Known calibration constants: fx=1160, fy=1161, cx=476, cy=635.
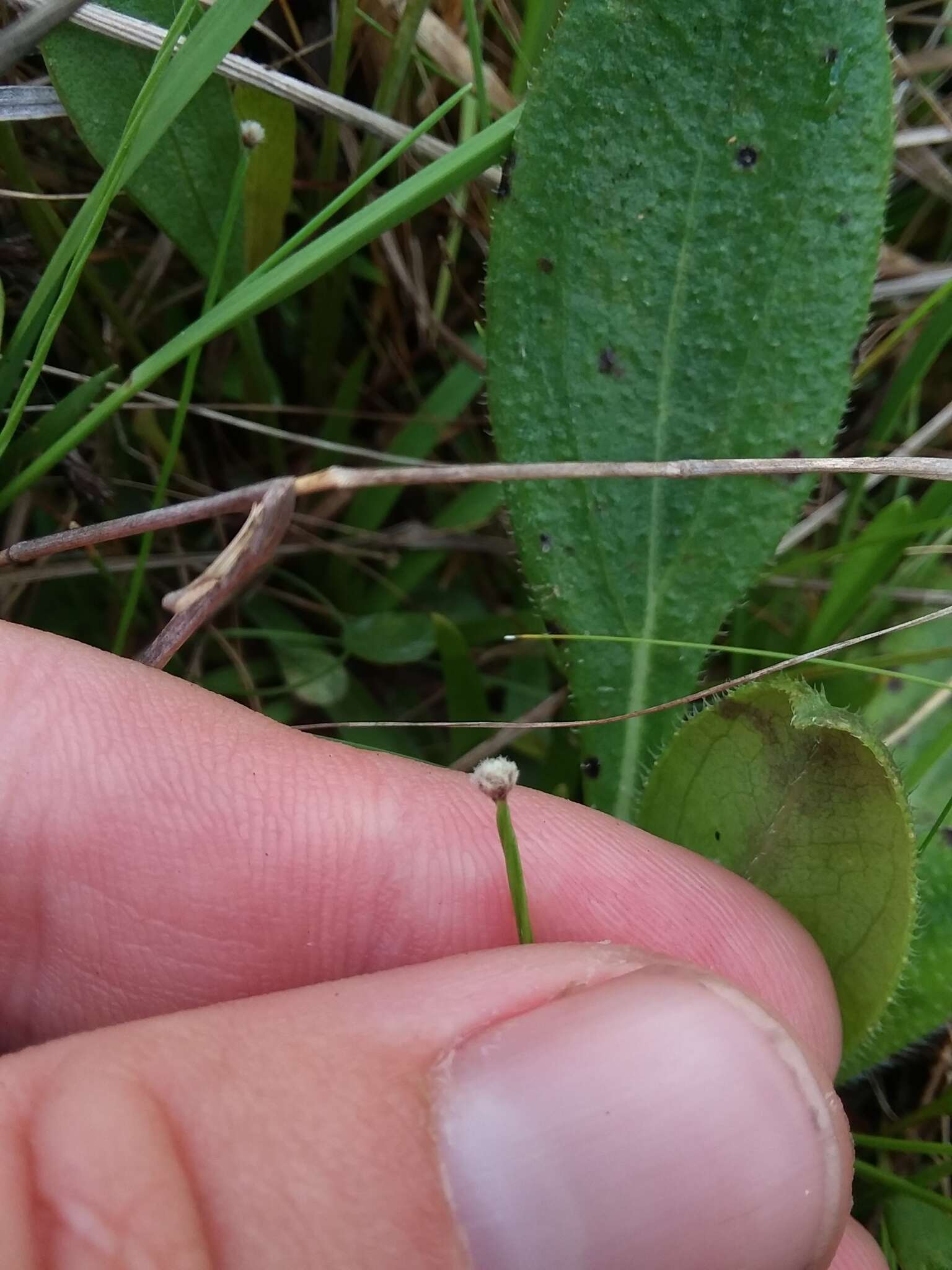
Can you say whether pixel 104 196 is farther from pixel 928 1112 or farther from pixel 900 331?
pixel 928 1112

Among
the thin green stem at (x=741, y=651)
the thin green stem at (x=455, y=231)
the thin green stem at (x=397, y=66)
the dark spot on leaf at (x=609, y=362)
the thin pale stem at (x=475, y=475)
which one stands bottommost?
the thin green stem at (x=741, y=651)

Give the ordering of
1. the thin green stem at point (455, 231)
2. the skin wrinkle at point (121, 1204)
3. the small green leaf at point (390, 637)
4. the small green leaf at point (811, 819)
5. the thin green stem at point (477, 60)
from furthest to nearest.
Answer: the small green leaf at point (390, 637), the thin green stem at point (455, 231), the thin green stem at point (477, 60), the small green leaf at point (811, 819), the skin wrinkle at point (121, 1204)

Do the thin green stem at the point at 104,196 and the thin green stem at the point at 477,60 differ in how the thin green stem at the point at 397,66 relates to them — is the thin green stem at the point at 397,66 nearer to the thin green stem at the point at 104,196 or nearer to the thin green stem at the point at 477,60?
the thin green stem at the point at 477,60

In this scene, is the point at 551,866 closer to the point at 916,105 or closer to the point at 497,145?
the point at 497,145

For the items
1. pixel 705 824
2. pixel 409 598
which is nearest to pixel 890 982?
pixel 705 824

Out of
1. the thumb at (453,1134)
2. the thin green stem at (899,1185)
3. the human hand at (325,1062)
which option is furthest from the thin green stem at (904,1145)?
the thumb at (453,1134)

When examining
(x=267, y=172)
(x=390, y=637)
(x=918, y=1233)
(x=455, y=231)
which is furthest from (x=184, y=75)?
(x=918, y=1233)
